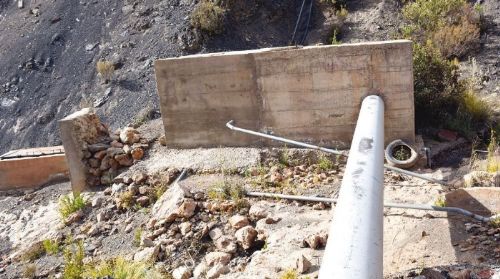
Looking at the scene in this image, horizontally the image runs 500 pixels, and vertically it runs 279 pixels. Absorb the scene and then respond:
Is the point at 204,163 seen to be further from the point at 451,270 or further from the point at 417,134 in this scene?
the point at 451,270

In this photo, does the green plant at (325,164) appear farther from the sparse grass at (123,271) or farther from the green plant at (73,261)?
the green plant at (73,261)

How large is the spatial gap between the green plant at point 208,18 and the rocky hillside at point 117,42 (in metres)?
0.19

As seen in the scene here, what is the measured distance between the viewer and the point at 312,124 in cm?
831

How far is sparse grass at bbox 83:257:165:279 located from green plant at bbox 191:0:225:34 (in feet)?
29.6

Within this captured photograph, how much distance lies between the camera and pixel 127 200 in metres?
8.06

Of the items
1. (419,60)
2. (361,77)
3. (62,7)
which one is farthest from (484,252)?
(62,7)

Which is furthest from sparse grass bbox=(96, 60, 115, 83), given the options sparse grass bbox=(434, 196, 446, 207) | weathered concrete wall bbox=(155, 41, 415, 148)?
sparse grass bbox=(434, 196, 446, 207)

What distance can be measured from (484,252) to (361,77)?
12.3 feet

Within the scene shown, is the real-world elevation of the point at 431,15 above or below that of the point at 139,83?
above

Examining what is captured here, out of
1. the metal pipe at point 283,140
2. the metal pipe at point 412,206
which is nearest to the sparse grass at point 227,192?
the metal pipe at point 412,206

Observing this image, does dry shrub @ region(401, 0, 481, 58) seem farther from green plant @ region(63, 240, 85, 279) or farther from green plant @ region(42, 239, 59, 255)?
green plant @ region(42, 239, 59, 255)

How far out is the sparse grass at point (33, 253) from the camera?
7449 millimetres

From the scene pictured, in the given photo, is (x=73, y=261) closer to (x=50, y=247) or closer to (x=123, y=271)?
(x=50, y=247)

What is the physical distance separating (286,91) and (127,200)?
3.13 meters
